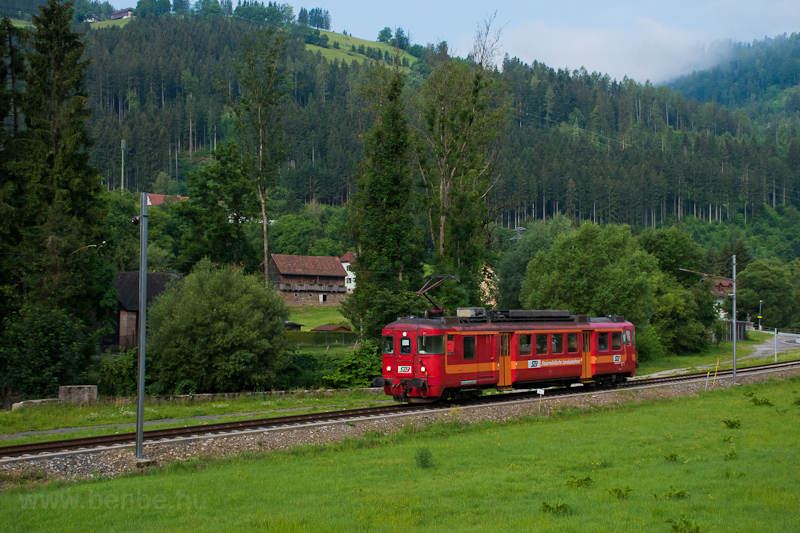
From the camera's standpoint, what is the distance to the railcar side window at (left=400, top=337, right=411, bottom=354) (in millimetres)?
26562

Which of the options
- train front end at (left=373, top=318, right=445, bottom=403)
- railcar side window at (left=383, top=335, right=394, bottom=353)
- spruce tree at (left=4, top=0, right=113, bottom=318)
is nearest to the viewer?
train front end at (left=373, top=318, right=445, bottom=403)

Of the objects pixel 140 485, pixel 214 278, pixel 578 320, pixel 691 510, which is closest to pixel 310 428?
pixel 140 485

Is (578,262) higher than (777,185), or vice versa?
(777,185)

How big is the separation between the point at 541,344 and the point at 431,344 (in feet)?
20.7

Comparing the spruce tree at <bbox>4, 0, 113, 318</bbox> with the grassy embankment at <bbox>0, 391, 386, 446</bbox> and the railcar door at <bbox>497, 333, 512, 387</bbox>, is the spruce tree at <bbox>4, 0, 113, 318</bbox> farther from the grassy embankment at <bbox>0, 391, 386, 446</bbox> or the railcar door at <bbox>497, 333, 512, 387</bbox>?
the railcar door at <bbox>497, 333, 512, 387</bbox>

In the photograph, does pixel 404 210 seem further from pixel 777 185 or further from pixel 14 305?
pixel 777 185

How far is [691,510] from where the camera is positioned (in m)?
11.2

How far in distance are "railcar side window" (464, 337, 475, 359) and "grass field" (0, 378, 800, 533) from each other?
581 centimetres

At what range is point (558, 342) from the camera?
30.9 meters

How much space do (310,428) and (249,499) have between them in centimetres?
691

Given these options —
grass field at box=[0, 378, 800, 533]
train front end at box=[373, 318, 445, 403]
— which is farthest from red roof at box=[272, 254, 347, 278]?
grass field at box=[0, 378, 800, 533]

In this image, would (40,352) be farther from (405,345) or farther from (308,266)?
(308,266)

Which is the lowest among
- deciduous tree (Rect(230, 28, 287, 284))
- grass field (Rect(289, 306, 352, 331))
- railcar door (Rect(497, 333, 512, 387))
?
grass field (Rect(289, 306, 352, 331))

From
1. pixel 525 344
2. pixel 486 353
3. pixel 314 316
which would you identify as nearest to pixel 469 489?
pixel 486 353
